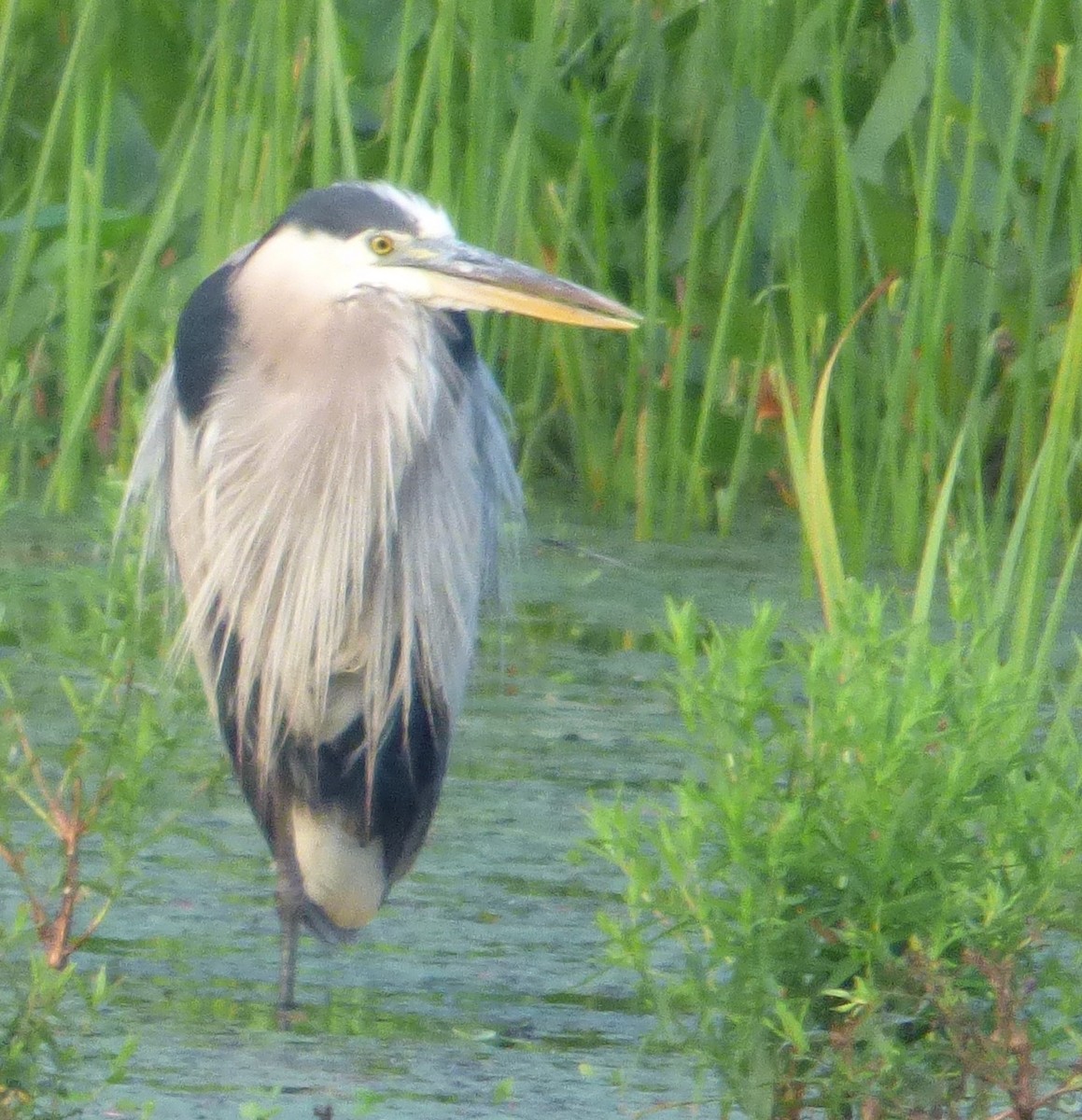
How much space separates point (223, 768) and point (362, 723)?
1.44 feet

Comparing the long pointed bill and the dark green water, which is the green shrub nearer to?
the dark green water

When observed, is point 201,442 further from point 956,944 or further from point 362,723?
point 956,944

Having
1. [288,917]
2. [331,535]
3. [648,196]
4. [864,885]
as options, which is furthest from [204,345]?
[648,196]

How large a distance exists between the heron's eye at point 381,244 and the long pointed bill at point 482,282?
0.5 inches

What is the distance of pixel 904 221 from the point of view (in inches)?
162

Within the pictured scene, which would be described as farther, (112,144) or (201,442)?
(112,144)

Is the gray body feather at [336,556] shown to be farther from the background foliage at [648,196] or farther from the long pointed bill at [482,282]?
the background foliage at [648,196]

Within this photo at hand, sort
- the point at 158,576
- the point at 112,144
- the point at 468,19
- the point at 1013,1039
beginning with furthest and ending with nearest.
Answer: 1. the point at 112,144
2. the point at 468,19
3. the point at 158,576
4. the point at 1013,1039

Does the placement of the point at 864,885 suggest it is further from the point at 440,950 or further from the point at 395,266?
the point at 395,266

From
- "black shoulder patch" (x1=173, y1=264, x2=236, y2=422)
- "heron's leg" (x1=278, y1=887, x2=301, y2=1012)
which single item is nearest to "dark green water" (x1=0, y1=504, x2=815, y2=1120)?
"heron's leg" (x1=278, y1=887, x2=301, y2=1012)

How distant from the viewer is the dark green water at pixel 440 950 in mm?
1970

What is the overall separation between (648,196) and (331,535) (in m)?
1.61

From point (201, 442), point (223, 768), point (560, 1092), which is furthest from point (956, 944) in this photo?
point (201, 442)

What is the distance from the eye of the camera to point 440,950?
2.41 m
